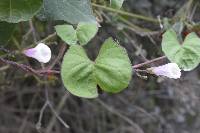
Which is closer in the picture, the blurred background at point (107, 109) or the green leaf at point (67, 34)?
the green leaf at point (67, 34)

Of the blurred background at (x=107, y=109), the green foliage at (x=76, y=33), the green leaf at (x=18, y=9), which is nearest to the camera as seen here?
the green leaf at (x=18, y=9)

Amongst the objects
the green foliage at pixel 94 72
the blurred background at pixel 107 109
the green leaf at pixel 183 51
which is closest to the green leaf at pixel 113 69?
the green foliage at pixel 94 72

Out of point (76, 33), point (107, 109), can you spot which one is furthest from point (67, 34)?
point (107, 109)

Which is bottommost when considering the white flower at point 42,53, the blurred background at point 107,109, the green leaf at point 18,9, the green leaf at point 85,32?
the blurred background at point 107,109

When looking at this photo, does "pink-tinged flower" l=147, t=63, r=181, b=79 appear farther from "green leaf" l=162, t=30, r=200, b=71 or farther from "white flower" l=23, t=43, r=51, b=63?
"white flower" l=23, t=43, r=51, b=63

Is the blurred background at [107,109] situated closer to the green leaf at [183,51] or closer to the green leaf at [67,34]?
the green leaf at [183,51]

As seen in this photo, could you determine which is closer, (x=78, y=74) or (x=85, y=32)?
(x=78, y=74)

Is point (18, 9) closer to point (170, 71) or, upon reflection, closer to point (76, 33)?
point (76, 33)
